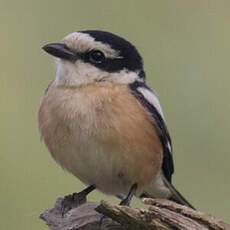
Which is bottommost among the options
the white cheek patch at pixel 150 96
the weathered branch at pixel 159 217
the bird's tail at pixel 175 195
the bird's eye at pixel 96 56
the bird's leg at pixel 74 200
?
the bird's tail at pixel 175 195

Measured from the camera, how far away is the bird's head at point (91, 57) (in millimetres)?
7055

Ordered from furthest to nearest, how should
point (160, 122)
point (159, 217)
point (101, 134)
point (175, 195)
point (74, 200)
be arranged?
point (175, 195) < point (160, 122) < point (74, 200) < point (101, 134) < point (159, 217)

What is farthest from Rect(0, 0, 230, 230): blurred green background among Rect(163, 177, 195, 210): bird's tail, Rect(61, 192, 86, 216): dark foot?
Rect(61, 192, 86, 216): dark foot

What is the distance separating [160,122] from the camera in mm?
7266

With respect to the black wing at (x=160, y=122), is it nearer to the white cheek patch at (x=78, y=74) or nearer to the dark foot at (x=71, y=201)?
the white cheek patch at (x=78, y=74)

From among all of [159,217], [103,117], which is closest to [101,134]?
[103,117]

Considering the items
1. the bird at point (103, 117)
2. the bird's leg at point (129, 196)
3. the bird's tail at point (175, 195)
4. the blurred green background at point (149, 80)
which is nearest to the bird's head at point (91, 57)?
the bird at point (103, 117)

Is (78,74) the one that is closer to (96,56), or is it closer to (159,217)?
(96,56)

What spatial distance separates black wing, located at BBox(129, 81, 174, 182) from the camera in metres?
7.17

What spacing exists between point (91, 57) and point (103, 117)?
329 mm

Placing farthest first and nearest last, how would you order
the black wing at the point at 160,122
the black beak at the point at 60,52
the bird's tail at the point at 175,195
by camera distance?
the bird's tail at the point at 175,195, the black wing at the point at 160,122, the black beak at the point at 60,52

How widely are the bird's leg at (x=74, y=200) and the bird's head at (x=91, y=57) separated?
Answer: 0.56 meters

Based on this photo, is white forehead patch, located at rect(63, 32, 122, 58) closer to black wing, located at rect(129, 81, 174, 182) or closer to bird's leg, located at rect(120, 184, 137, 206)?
black wing, located at rect(129, 81, 174, 182)

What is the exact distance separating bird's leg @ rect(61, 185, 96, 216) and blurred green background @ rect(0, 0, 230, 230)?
513 millimetres
